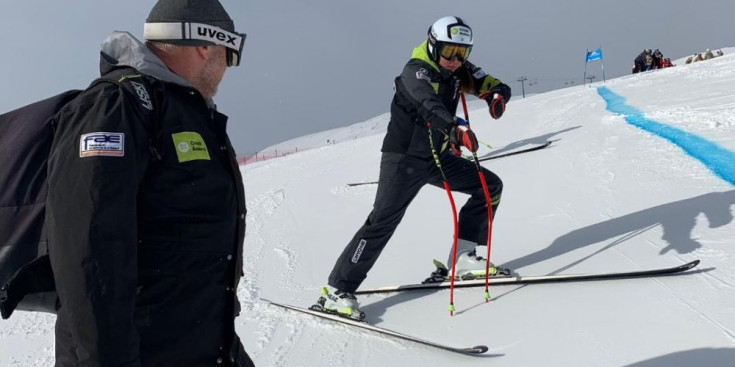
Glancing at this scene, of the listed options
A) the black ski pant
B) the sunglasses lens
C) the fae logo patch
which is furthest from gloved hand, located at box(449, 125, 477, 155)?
the fae logo patch

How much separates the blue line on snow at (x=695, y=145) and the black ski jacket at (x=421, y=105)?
2870 mm

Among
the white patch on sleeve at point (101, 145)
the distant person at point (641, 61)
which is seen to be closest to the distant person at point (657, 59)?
the distant person at point (641, 61)

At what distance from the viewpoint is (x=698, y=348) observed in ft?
9.21

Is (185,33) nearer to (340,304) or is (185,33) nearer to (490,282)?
(340,304)

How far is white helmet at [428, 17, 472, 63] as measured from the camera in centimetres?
389

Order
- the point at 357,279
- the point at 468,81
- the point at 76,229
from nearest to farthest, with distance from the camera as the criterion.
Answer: the point at 76,229 < the point at 357,279 < the point at 468,81

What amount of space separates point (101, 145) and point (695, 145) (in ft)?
22.7

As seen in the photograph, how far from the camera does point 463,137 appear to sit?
3.63 meters

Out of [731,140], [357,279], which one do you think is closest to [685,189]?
[731,140]

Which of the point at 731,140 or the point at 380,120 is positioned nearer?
the point at 731,140

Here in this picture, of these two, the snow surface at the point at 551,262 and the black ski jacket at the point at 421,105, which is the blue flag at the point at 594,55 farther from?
the black ski jacket at the point at 421,105

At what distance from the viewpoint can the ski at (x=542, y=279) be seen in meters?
3.75

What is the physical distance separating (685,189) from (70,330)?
547cm

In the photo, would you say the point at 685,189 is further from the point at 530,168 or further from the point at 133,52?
the point at 133,52
